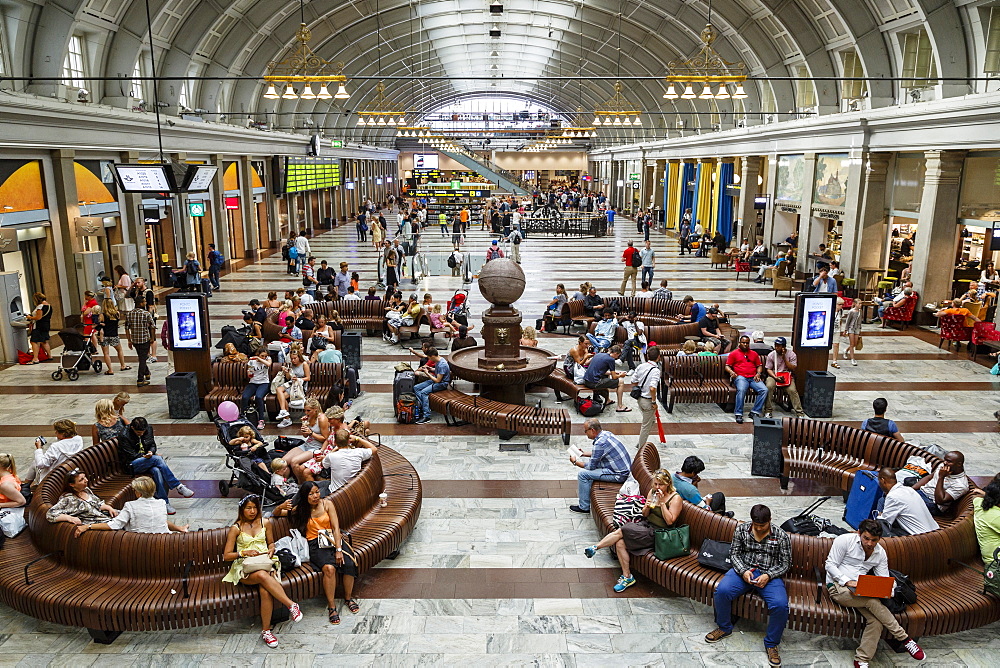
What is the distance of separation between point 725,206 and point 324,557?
33.6m

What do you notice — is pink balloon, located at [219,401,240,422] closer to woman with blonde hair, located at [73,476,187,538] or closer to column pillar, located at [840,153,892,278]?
woman with blonde hair, located at [73,476,187,538]

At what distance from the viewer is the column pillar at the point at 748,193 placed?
32125 millimetres

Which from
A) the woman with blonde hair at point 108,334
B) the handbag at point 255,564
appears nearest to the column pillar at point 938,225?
the handbag at point 255,564

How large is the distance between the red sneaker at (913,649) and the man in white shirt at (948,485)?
180 cm

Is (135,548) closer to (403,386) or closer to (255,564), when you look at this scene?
(255,564)

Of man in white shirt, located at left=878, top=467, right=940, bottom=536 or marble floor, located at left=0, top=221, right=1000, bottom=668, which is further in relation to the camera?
man in white shirt, located at left=878, top=467, right=940, bottom=536

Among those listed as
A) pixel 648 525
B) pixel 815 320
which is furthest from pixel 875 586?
pixel 815 320

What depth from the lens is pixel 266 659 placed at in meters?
5.83

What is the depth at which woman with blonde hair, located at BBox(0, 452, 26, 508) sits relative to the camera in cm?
700

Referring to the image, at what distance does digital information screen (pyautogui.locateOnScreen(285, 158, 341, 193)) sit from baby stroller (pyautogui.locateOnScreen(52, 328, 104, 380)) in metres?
23.6

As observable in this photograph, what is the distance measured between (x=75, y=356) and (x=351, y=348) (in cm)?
512

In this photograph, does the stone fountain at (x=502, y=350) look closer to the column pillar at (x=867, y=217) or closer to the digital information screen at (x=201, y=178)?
the digital information screen at (x=201, y=178)

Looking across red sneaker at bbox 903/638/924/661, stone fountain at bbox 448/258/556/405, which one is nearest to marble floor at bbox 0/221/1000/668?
red sneaker at bbox 903/638/924/661

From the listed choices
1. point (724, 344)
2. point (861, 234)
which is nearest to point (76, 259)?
point (724, 344)
